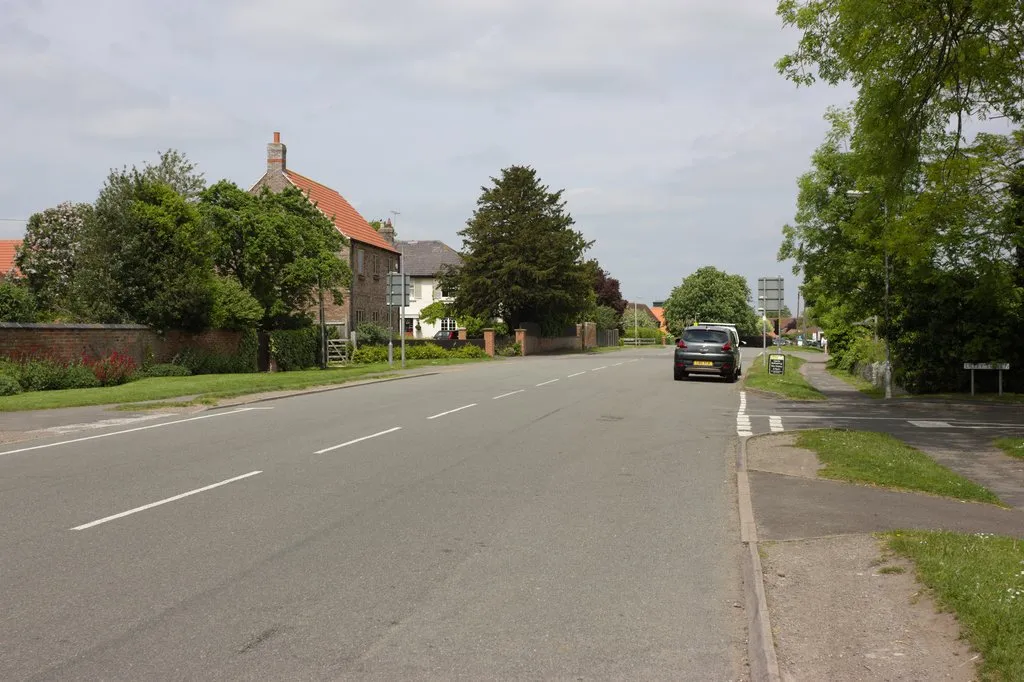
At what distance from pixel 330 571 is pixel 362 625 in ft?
3.93

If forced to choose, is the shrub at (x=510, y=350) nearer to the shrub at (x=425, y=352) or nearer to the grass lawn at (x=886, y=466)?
the shrub at (x=425, y=352)

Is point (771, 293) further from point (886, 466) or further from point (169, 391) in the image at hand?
point (886, 466)

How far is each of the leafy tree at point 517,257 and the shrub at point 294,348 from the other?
23949mm

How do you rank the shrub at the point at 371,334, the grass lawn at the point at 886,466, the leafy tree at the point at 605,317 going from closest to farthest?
the grass lawn at the point at 886,466 → the shrub at the point at 371,334 → the leafy tree at the point at 605,317

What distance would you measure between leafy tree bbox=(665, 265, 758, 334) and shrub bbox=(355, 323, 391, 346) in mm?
83228

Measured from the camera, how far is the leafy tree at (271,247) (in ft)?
115

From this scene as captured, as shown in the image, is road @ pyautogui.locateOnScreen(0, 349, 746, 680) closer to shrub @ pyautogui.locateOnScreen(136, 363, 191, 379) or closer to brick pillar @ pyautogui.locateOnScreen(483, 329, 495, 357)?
shrub @ pyautogui.locateOnScreen(136, 363, 191, 379)

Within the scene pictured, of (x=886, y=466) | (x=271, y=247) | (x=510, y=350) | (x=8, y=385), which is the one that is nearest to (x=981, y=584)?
(x=886, y=466)

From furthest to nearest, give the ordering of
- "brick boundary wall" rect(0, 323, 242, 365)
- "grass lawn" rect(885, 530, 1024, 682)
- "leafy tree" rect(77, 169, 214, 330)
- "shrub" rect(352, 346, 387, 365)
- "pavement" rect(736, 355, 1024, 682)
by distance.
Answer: "shrub" rect(352, 346, 387, 365)
"leafy tree" rect(77, 169, 214, 330)
"brick boundary wall" rect(0, 323, 242, 365)
"pavement" rect(736, 355, 1024, 682)
"grass lawn" rect(885, 530, 1024, 682)

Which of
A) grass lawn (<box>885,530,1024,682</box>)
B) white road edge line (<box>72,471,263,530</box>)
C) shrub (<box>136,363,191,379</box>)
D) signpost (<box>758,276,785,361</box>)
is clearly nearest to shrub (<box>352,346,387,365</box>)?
shrub (<box>136,363,191,379</box>)

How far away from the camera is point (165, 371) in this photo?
2870 cm

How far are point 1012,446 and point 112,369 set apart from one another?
872 inches

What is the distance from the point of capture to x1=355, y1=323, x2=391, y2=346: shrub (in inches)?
2168

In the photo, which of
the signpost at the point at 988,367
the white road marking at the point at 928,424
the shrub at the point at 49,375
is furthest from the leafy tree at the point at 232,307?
the signpost at the point at 988,367
